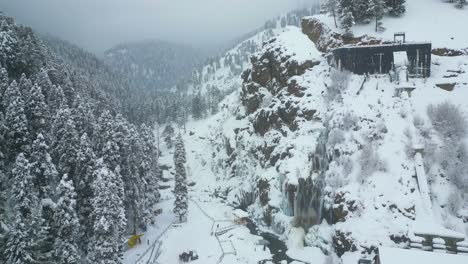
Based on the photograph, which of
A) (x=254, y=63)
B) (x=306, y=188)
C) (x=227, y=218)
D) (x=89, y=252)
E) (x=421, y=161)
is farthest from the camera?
(x=254, y=63)

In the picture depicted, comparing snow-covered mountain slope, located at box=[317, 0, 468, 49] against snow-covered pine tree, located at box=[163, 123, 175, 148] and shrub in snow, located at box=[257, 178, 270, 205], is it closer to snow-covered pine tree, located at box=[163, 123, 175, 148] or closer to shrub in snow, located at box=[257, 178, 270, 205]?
shrub in snow, located at box=[257, 178, 270, 205]

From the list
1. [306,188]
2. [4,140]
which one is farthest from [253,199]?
[4,140]

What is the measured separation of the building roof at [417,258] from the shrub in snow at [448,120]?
1943 centimetres

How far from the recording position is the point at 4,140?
130 ft

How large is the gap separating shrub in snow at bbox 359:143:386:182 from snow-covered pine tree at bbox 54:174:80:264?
3464 cm

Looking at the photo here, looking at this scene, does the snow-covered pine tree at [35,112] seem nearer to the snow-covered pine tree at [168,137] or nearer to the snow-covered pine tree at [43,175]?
the snow-covered pine tree at [43,175]

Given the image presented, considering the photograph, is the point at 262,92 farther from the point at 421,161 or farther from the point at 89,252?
the point at 89,252

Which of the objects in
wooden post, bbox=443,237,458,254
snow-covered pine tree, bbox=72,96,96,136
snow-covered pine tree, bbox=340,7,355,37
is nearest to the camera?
wooden post, bbox=443,237,458,254

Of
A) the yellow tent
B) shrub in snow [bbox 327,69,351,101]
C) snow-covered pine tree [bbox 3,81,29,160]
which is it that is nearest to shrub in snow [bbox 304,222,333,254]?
shrub in snow [bbox 327,69,351,101]

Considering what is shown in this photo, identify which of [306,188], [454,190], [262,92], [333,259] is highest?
[262,92]

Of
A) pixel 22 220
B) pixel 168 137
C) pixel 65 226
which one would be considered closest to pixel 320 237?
pixel 65 226

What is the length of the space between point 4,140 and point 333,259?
4016cm

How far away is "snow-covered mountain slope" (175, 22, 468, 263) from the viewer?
43.8m

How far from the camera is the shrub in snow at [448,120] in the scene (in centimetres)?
4666
